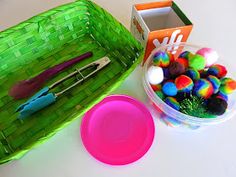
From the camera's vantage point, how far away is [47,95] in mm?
400

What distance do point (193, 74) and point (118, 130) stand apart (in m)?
0.16

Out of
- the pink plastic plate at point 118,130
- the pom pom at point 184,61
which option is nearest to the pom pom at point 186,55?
the pom pom at point 184,61

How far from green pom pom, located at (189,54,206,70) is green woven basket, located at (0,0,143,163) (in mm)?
94

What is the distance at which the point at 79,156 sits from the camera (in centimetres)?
38

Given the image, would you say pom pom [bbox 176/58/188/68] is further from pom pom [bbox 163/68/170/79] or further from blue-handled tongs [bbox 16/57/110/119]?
blue-handled tongs [bbox 16/57/110/119]

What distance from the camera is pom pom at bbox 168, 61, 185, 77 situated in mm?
394

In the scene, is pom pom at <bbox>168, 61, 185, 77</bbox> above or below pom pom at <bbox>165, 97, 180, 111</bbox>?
above

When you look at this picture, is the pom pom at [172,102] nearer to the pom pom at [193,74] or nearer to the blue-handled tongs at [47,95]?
the pom pom at [193,74]

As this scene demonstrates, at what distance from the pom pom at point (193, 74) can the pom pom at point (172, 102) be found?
5 centimetres

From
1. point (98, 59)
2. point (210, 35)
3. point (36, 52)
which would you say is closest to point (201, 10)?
point (210, 35)

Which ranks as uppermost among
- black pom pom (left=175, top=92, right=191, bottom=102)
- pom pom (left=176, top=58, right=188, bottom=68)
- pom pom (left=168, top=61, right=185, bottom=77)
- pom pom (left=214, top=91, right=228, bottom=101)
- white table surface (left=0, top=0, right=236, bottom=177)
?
pom pom (left=168, top=61, right=185, bottom=77)

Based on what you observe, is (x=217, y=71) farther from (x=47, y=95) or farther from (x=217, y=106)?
(x=47, y=95)

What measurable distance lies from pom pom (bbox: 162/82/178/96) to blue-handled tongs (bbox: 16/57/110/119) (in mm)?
142

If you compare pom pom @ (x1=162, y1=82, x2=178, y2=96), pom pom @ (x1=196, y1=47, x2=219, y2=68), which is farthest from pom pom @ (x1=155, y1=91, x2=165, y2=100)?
pom pom @ (x1=196, y1=47, x2=219, y2=68)
